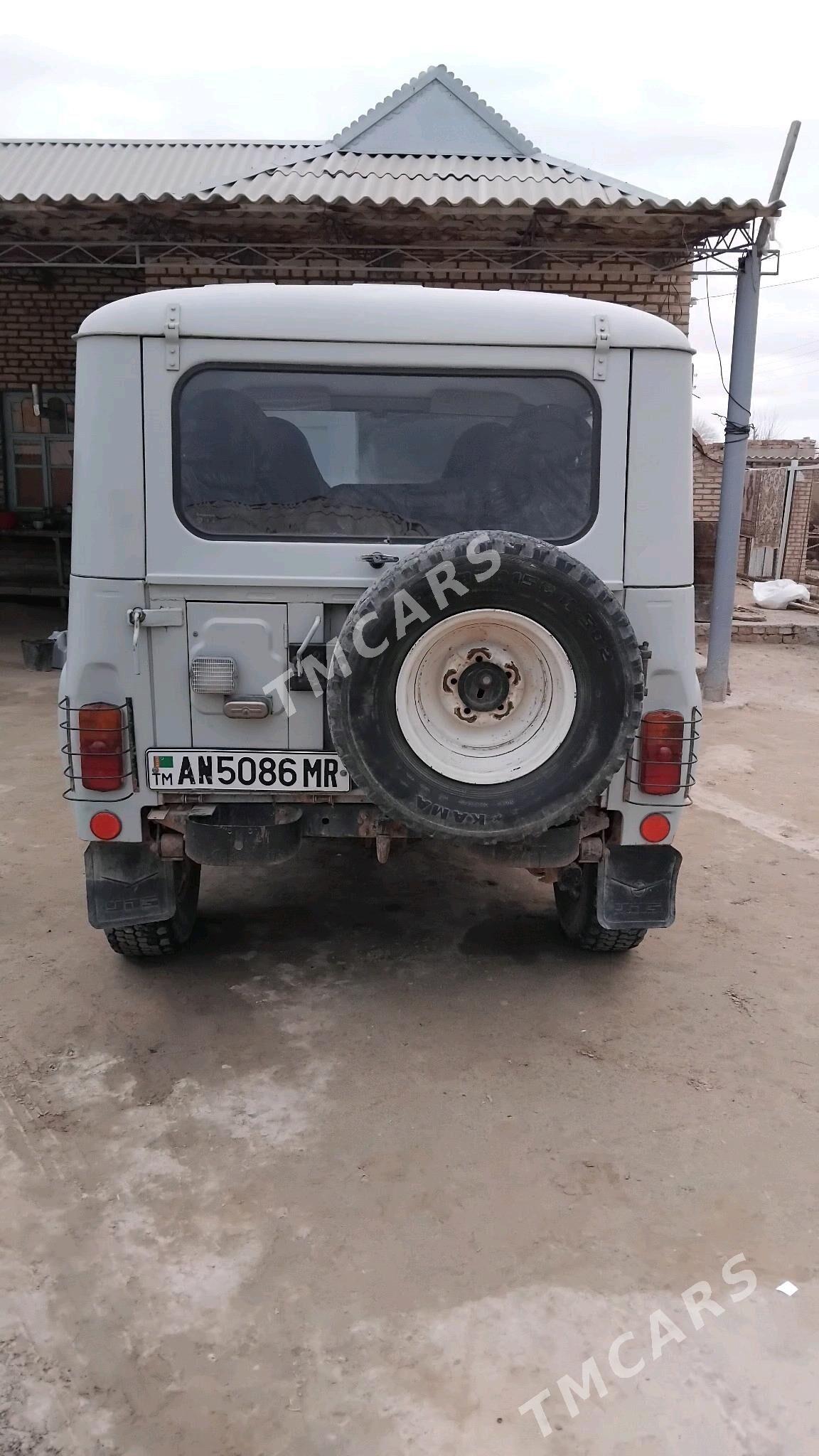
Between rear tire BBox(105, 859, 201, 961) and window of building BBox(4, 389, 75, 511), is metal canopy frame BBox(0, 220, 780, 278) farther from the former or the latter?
rear tire BBox(105, 859, 201, 961)

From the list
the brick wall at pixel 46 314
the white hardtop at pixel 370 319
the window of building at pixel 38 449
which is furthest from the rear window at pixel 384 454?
the window of building at pixel 38 449

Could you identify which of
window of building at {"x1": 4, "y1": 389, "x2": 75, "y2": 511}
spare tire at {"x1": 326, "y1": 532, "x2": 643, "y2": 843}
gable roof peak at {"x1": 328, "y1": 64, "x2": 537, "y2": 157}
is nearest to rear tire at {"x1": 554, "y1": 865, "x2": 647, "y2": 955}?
spare tire at {"x1": 326, "y1": 532, "x2": 643, "y2": 843}

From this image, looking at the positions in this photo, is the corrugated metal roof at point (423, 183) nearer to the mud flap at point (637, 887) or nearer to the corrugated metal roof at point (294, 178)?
the corrugated metal roof at point (294, 178)

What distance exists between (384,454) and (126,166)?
8.85 metres

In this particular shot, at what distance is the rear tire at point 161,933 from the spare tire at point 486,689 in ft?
3.58

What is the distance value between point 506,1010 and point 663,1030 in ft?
1.75

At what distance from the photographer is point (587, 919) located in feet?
12.2

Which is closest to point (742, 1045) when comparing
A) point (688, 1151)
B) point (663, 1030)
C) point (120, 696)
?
point (663, 1030)

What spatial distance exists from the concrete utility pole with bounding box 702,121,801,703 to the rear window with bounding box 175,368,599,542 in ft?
18.4

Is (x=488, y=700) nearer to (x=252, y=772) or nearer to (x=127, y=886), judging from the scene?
(x=252, y=772)

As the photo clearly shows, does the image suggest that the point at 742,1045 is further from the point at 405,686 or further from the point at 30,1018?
the point at 30,1018

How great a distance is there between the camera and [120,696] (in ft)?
10.0

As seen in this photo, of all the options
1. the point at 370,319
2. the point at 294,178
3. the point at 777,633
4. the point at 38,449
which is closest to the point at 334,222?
the point at 294,178

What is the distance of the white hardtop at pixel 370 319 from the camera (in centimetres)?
296
